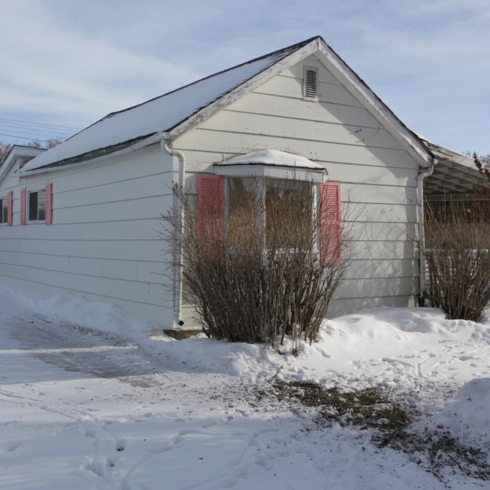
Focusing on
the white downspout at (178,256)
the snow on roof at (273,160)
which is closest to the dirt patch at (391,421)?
the white downspout at (178,256)

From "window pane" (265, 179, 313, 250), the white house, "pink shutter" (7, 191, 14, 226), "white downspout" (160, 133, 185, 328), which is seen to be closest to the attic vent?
the white house

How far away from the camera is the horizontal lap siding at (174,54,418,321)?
943cm

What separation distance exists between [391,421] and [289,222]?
2.83m

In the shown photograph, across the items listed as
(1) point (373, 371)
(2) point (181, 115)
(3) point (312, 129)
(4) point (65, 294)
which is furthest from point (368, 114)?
(4) point (65, 294)

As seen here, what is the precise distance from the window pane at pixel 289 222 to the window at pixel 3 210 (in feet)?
38.2

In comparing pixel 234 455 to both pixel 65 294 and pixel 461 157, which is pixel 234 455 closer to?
pixel 65 294

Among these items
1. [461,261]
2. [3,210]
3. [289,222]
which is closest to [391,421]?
[289,222]

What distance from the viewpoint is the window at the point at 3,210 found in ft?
55.3

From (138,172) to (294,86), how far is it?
Answer: 2989 mm

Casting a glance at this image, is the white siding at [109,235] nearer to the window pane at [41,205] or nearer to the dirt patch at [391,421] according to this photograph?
the window pane at [41,205]

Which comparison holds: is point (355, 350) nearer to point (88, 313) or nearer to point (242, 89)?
point (242, 89)

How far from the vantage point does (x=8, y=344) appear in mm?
8234

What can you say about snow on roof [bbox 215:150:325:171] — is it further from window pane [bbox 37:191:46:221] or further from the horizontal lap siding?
window pane [bbox 37:191:46:221]

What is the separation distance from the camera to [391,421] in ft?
16.7
